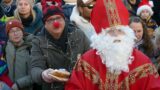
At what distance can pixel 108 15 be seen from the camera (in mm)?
4402

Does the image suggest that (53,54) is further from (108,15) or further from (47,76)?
(108,15)

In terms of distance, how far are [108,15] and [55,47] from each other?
2.41 ft

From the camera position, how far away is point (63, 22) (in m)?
4.85

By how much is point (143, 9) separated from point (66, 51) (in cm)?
311

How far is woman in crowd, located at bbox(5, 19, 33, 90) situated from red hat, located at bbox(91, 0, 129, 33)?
50.4 inches

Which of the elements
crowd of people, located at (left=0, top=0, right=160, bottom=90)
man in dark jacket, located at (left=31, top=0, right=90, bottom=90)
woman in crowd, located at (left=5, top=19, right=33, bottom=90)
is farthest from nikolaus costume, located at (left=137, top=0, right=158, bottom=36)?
man in dark jacket, located at (left=31, top=0, right=90, bottom=90)

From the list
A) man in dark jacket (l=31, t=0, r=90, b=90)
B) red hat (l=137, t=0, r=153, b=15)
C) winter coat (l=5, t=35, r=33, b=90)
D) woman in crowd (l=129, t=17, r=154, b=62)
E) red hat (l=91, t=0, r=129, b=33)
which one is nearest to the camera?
red hat (l=91, t=0, r=129, b=33)

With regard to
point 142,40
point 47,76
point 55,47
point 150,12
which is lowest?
point 150,12

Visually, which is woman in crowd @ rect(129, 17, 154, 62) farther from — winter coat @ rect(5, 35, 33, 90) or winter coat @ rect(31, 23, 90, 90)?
winter coat @ rect(5, 35, 33, 90)

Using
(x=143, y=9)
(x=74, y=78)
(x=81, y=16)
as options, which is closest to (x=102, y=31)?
(x=74, y=78)

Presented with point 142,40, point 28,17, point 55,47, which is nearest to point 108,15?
point 55,47

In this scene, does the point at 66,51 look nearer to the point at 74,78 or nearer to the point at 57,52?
the point at 57,52

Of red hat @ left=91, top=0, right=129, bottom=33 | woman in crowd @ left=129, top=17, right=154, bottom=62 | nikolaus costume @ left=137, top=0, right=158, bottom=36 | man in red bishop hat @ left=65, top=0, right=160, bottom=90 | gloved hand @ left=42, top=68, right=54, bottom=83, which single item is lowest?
nikolaus costume @ left=137, top=0, right=158, bottom=36

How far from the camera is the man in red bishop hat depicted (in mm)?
4215
